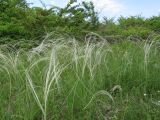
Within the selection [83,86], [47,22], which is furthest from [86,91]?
[47,22]

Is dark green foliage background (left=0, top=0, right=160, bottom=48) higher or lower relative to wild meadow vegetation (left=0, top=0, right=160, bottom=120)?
higher

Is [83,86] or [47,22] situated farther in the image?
[47,22]

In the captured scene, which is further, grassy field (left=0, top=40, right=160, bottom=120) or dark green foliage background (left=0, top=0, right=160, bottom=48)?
dark green foliage background (left=0, top=0, right=160, bottom=48)

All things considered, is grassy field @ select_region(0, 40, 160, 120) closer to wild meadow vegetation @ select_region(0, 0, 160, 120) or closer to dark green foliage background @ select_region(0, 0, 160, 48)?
wild meadow vegetation @ select_region(0, 0, 160, 120)

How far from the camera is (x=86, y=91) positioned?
405cm

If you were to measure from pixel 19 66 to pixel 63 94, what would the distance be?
1.28 m

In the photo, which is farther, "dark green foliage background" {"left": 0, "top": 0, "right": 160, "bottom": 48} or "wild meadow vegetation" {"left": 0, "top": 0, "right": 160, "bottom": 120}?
"dark green foliage background" {"left": 0, "top": 0, "right": 160, "bottom": 48}

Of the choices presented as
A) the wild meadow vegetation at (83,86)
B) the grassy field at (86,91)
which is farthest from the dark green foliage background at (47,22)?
the grassy field at (86,91)

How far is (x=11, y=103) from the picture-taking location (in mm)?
4141

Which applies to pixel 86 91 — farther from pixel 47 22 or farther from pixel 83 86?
pixel 47 22

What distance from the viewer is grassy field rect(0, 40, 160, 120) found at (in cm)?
379

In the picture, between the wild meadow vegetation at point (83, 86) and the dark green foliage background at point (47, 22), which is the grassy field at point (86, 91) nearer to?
the wild meadow vegetation at point (83, 86)

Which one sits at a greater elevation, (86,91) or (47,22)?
(47,22)

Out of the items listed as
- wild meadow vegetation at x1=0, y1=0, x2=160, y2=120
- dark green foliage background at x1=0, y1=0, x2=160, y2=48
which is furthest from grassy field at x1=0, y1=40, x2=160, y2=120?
dark green foliage background at x1=0, y1=0, x2=160, y2=48
